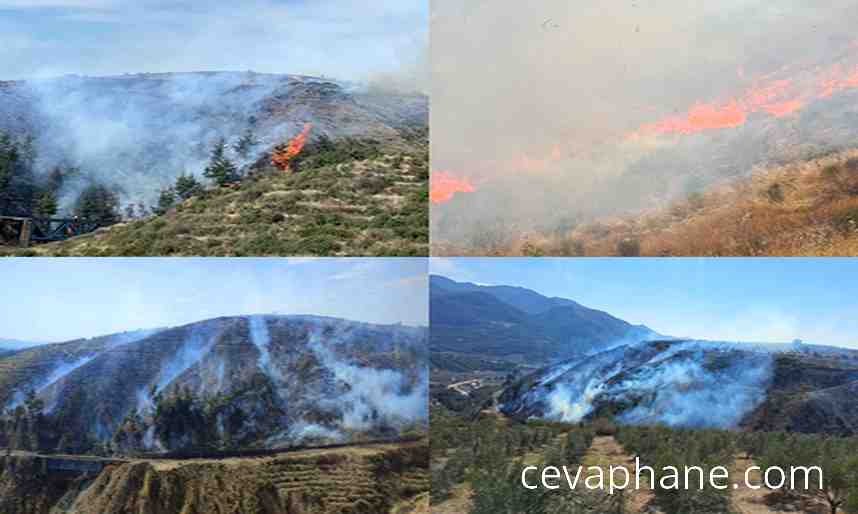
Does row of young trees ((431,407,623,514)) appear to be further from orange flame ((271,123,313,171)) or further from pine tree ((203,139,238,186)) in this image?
pine tree ((203,139,238,186))

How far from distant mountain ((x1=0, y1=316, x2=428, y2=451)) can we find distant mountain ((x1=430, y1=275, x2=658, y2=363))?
31 centimetres

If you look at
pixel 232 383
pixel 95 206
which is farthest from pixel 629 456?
pixel 95 206

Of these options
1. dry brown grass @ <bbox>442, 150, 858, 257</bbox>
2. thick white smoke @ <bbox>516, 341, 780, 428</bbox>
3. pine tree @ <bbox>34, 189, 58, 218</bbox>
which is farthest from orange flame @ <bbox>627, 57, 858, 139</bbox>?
pine tree @ <bbox>34, 189, 58, 218</bbox>

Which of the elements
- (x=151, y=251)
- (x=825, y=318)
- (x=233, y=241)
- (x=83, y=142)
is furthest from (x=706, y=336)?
(x=83, y=142)

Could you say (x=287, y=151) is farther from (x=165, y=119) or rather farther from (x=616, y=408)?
(x=616, y=408)

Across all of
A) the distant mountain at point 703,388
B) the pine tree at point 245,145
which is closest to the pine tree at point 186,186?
the pine tree at point 245,145

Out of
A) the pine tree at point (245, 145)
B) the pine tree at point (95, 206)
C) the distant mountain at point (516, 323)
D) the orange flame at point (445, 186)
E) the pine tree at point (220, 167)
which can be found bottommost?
the distant mountain at point (516, 323)

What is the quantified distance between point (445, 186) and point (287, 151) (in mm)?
1588

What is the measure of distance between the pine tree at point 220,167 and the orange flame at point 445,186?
6.21 ft

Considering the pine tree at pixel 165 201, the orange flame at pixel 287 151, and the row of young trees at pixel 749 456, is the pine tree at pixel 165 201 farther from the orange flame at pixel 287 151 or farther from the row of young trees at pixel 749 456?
the row of young trees at pixel 749 456

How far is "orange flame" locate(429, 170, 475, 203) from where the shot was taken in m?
9.46

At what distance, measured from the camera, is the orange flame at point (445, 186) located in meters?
9.46

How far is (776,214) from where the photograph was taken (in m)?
9.09

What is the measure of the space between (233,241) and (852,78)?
5.62 m
